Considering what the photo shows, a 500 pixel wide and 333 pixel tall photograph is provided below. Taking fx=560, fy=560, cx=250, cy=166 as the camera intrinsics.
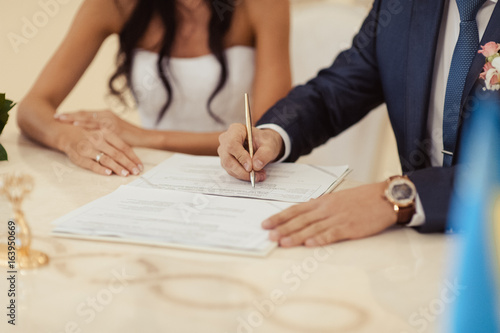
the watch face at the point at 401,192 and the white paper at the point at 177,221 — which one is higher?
the watch face at the point at 401,192

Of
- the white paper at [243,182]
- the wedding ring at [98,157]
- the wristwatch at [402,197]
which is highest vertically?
the wristwatch at [402,197]

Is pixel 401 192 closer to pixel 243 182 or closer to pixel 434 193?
pixel 434 193

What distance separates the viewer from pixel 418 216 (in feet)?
3.09

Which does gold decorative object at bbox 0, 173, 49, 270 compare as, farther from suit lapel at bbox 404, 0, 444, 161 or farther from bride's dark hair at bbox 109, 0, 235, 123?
bride's dark hair at bbox 109, 0, 235, 123

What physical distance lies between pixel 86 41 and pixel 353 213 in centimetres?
138

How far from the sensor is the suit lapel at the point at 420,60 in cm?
140

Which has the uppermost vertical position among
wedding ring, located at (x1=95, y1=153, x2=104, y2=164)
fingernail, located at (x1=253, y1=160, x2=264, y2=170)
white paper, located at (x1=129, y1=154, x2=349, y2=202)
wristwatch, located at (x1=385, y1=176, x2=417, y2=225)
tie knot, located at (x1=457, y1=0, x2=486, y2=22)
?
tie knot, located at (x1=457, y1=0, x2=486, y2=22)

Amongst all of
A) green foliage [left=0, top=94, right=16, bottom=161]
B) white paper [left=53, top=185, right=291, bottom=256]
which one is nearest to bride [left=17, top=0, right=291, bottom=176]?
green foliage [left=0, top=94, right=16, bottom=161]

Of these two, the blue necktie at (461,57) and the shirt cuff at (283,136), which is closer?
the blue necktie at (461,57)

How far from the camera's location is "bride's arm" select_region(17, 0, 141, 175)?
1362 mm

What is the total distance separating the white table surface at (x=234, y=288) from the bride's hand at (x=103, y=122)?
706 millimetres

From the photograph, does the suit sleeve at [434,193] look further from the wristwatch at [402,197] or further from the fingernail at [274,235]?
the fingernail at [274,235]

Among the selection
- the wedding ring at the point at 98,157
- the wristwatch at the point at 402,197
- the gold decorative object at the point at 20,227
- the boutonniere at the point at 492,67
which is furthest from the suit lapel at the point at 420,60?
the gold decorative object at the point at 20,227

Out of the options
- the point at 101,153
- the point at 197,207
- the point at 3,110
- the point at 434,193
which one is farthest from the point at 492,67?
the point at 3,110
